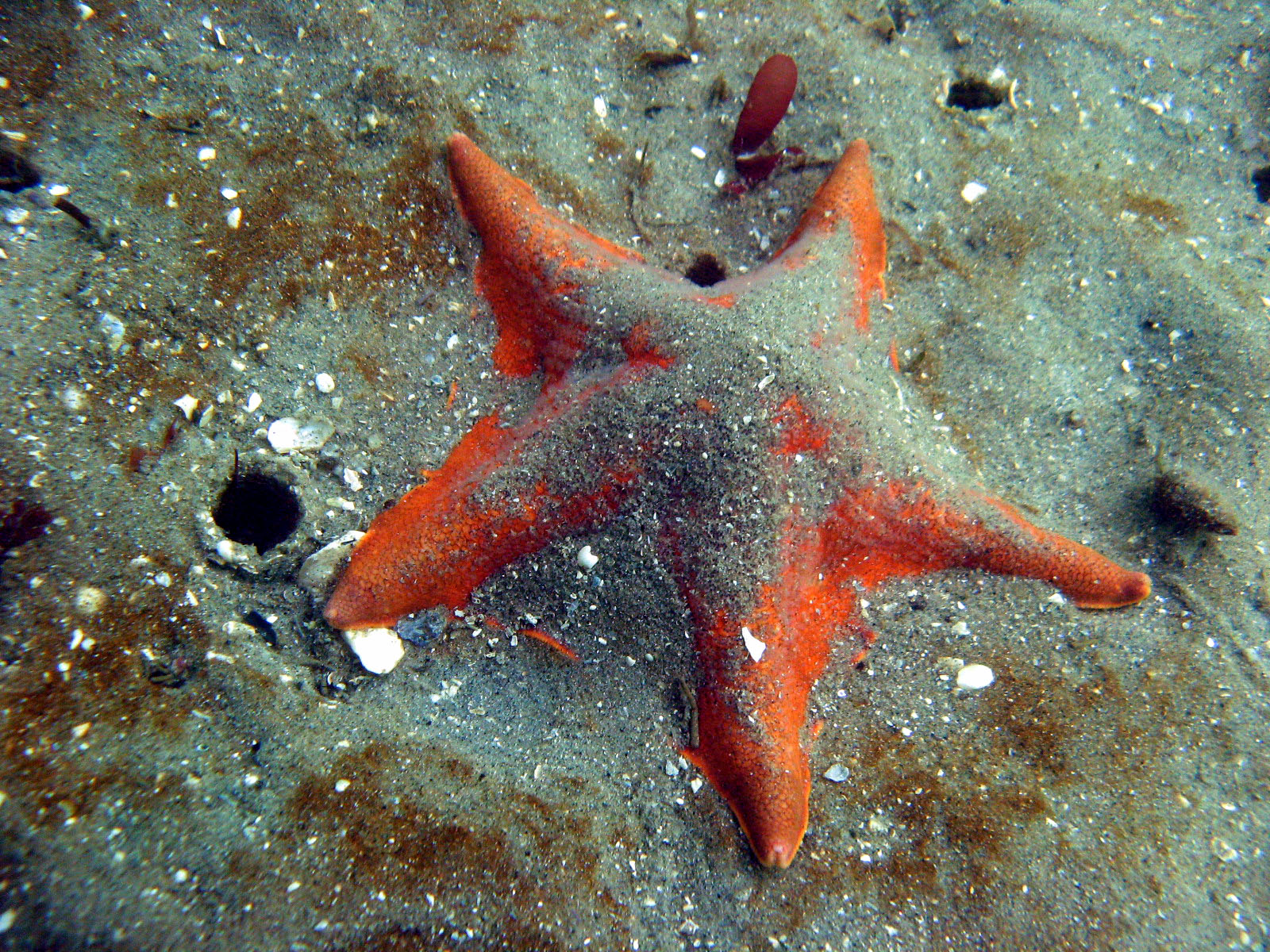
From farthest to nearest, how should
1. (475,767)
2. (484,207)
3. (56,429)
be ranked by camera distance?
(484,207), (475,767), (56,429)

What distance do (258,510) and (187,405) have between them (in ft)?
2.14

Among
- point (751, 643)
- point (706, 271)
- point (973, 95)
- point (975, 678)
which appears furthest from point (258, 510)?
point (973, 95)

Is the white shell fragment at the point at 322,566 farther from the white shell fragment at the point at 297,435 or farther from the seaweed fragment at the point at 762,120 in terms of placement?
the seaweed fragment at the point at 762,120

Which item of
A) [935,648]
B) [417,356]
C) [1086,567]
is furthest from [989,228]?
[417,356]

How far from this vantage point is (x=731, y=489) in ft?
9.64

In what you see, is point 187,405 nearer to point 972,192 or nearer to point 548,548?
point 548,548

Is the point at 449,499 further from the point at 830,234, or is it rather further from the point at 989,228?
the point at 989,228

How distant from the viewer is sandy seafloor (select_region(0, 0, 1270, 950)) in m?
2.87

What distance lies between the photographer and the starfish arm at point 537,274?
3373 mm

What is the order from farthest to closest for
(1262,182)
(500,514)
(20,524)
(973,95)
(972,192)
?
(1262,182), (973,95), (972,192), (500,514), (20,524)

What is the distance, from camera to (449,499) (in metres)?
3.19

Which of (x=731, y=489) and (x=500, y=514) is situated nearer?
(x=731, y=489)

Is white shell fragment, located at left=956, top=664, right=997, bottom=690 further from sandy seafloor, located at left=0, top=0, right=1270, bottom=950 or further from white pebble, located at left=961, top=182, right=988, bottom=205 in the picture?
white pebble, located at left=961, top=182, right=988, bottom=205

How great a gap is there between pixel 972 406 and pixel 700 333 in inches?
80.6
